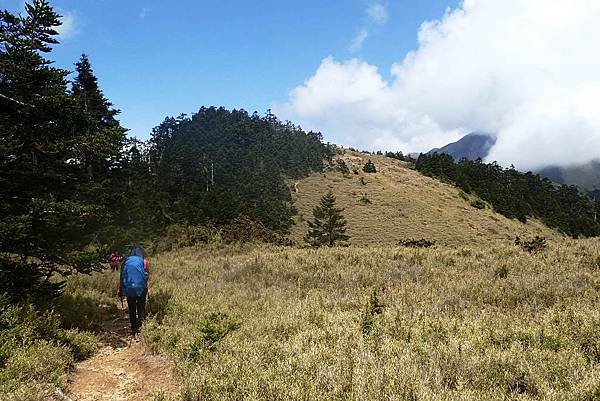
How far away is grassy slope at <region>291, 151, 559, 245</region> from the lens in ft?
184

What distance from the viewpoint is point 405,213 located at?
6512cm

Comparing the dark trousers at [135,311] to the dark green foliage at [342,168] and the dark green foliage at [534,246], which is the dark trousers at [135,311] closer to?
the dark green foliage at [534,246]

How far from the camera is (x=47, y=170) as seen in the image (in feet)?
26.7

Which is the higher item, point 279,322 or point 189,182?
point 189,182

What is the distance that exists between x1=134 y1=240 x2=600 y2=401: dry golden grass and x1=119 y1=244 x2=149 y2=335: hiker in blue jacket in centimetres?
45

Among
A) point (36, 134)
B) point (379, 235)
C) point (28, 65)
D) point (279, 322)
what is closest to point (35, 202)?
point (36, 134)

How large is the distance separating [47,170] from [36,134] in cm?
75

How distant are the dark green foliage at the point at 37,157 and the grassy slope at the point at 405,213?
44.1 meters

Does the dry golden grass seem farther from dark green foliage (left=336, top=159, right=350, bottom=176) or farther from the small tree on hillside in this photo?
dark green foliage (left=336, top=159, right=350, bottom=176)

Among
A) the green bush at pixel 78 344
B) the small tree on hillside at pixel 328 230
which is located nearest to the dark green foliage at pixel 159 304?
the green bush at pixel 78 344

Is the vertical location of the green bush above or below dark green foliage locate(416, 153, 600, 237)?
below

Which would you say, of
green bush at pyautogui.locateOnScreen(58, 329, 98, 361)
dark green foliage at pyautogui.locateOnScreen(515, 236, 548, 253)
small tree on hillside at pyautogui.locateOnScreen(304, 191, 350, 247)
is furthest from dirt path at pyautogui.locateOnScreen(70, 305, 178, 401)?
small tree on hillside at pyautogui.locateOnScreen(304, 191, 350, 247)

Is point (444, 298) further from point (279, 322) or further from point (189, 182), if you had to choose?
point (189, 182)

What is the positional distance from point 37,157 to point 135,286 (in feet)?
10.9
